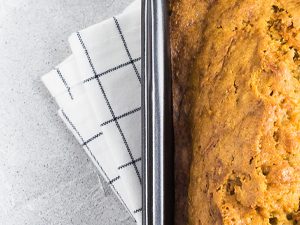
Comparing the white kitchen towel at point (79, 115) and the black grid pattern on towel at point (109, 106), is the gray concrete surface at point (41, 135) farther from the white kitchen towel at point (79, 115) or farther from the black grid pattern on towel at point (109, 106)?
the black grid pattern on towel at point (109, 106)

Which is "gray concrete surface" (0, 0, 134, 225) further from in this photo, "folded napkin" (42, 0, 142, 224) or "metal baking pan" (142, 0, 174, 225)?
"metal baking pan" (142, 0, 174, 225)

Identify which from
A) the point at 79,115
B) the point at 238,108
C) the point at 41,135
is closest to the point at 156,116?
the point at 238,108

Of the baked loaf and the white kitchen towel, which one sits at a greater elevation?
the white kitchen towel

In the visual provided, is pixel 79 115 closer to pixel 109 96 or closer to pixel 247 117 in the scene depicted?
pixel 109 96

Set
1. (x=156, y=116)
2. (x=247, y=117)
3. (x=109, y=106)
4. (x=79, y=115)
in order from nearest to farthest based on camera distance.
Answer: (x=247, y=117)
(x=156, y=116)
(x=109, y=106)
(x=79, y=115)

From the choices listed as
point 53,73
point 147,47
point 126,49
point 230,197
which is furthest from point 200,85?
point 53,73

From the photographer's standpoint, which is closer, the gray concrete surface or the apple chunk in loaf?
the apple chunk in loaf

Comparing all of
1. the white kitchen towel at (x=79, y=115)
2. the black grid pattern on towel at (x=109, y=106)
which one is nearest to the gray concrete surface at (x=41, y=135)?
the white kitchen towel at (x=79, y=115)

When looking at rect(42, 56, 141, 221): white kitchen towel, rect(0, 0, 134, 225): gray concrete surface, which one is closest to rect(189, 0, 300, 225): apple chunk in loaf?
rect(42, 56, 141, 221): white kitchen towel
